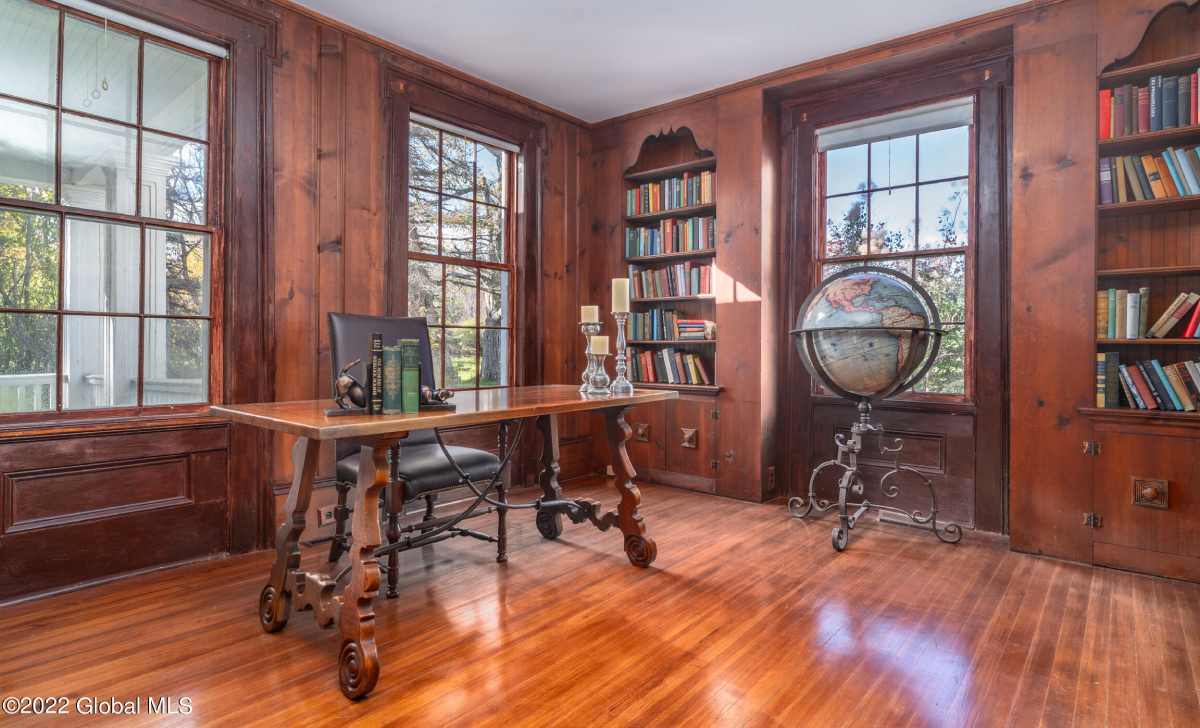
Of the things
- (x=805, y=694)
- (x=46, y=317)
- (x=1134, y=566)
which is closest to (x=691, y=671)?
(x=805, y=694)

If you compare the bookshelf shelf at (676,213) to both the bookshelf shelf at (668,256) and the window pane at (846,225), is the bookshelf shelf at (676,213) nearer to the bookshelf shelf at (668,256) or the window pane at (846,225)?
the bookshelf shelf at (668,256)

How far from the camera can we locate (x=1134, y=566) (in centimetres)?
272

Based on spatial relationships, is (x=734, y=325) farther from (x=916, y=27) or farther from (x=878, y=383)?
(x=916, y=27)

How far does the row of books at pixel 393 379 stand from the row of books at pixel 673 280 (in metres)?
2.66

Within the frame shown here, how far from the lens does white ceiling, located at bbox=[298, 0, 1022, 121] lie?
3.08 metres

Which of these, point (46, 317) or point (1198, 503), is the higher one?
point (46, 317)

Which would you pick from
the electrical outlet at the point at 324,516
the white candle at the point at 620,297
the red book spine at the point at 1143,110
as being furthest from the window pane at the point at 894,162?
the electrical outlet at the point at 324,516

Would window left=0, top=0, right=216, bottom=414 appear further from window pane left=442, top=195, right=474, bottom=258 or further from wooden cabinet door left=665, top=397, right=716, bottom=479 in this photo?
wooden cabinet door left=665, top=397, right=716, bottom=479

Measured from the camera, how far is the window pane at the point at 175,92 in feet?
8.99

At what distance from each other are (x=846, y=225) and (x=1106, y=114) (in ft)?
4.25

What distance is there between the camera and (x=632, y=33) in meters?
3.36

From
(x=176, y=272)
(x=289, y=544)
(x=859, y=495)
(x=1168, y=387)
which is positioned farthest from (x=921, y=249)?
(x=176, y=272)

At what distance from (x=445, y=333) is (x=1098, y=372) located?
3310 millimetres

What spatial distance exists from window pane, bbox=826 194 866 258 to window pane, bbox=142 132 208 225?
3343 millimetres
